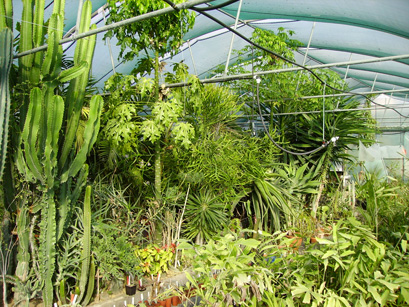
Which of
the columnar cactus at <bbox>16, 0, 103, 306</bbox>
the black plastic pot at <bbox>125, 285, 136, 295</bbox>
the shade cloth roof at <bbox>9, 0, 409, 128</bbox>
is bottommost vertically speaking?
the black plastic pot at <bbox>125, 285, 136, 295</bbox>

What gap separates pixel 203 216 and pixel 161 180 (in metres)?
0.69

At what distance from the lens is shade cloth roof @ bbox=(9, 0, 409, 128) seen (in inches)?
174

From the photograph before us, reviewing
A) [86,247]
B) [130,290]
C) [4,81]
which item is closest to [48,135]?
[4,81]

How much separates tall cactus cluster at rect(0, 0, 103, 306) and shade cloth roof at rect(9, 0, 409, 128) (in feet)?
2.04

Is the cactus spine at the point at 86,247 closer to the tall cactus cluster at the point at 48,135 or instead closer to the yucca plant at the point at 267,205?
the tall cactus cluster at the point at 48,135

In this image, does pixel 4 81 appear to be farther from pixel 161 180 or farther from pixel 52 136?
pixel 161 180

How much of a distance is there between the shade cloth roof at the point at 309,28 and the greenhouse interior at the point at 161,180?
3 cm

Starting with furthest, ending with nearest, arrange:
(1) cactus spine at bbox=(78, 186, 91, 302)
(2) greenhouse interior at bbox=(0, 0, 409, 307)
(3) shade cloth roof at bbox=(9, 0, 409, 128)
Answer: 1. (3) shade cloth roof at bbox=(9, 0, 409, 128)
2. (1) cactus spine at bbox=(78, 186, 91, 302)
3. (2) greenhouse interior at bbox=(0, 0, 409, 307)

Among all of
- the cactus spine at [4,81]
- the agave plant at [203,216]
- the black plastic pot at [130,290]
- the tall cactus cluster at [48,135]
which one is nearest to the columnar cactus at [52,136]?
the tall cactus cluster at [48,135]

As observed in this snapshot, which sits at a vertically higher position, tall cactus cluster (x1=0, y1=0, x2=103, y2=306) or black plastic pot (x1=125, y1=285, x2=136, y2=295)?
tall cactus cluster (x1=0, y1=0, x2=103, y2=306)

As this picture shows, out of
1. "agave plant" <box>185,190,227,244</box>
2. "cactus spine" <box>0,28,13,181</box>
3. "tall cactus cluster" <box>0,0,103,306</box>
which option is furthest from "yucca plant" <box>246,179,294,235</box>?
"cactus spine" <box>0,28,13,181</box>

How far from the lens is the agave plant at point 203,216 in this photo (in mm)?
4637

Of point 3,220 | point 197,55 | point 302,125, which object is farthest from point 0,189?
point 302,125

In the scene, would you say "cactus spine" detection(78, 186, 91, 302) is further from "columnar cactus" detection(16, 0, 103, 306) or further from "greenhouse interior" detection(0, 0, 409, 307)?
"columnar cactus" detection(16, 0, 103, 306)
